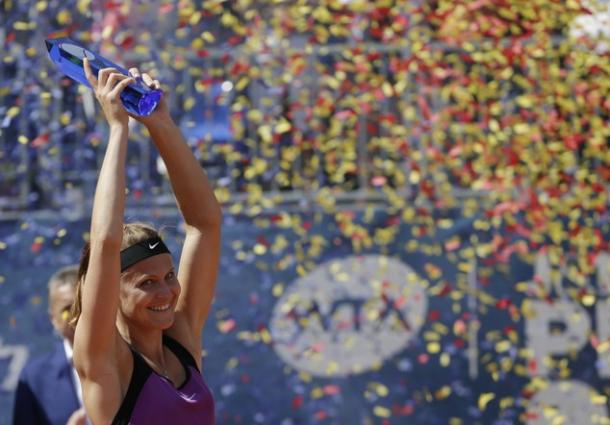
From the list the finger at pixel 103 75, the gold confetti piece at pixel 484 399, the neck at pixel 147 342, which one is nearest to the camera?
the finger at pixel 103 75

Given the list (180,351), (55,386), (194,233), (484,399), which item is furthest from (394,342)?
(180,351)

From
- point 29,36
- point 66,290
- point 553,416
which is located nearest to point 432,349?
point 553,416

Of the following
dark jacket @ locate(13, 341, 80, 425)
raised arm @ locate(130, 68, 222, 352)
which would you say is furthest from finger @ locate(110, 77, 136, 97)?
dark jacket @ locate(13, 341, 80, 425)

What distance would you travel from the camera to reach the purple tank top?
268 centimetres

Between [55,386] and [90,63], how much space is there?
228 cm

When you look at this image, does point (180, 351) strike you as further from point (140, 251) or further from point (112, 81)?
point (112, 81)

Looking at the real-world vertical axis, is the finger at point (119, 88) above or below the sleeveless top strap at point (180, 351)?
above

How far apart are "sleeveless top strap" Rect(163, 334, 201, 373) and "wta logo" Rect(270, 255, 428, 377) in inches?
140

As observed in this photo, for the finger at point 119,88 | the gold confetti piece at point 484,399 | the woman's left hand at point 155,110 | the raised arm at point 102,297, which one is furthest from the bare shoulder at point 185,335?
the gold confetti piece at point 484,399

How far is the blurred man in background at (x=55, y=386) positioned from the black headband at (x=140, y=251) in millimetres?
1706

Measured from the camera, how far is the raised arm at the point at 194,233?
3.12m

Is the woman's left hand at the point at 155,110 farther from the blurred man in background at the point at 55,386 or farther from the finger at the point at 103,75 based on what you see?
the blurred man in background at the point at 55,386

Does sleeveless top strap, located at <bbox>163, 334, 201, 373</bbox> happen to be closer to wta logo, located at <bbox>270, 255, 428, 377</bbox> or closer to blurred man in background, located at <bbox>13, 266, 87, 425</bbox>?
blurred man in background, located at <bbox>13, 266, 87, 425</bbox>

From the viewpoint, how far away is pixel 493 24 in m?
6.57
